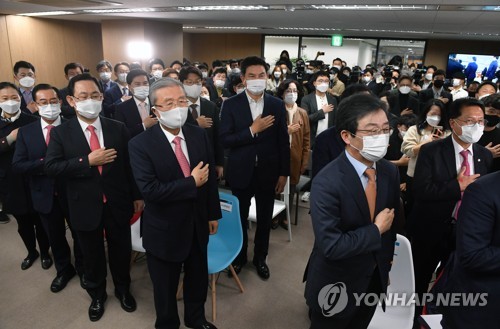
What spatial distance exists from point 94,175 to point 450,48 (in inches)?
610

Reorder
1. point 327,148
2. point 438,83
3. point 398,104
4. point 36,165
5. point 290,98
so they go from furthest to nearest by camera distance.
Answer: point 438,83, point 398,104, point 290,98, point 36,165, point 327,148

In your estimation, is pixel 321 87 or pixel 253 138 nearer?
pixel 253 138

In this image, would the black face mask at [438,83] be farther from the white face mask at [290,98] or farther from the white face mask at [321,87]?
the white face mask at [290,98]

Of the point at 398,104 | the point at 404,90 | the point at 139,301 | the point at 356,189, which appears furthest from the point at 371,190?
the point at 404,90

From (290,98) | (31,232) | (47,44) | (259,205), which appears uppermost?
(47,44)

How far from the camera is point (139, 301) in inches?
110

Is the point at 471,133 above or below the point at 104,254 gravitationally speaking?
above

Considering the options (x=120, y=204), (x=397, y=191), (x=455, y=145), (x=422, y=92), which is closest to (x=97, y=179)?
(x=120, y=204)

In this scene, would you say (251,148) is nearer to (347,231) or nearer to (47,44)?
(347,231)

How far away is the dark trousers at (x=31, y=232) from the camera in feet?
10.2

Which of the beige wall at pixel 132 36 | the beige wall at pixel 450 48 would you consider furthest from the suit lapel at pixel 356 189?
the beige wall at pixel 450 48

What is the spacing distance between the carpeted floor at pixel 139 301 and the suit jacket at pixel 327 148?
3.92ft

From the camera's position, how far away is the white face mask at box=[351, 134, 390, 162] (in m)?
1.58

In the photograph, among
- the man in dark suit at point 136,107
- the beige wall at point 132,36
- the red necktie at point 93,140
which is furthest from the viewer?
the beige wall at point 132,36
